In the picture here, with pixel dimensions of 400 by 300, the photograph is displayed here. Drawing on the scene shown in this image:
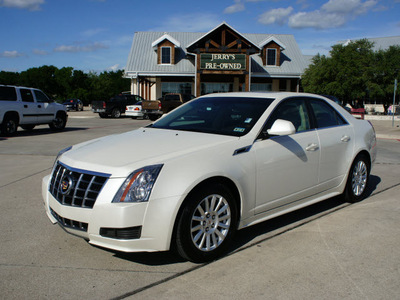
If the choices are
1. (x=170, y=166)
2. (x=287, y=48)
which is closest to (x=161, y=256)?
(x=170, y=166)

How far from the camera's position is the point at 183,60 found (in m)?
33.9

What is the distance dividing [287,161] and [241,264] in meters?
1.30

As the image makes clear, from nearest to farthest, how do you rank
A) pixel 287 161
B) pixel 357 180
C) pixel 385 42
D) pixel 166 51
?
pixel 287 161
pixel 357 180
pixel 166 51
pixel 385 42

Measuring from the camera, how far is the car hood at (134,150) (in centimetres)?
345

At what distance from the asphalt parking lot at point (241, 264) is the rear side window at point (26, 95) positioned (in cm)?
1152

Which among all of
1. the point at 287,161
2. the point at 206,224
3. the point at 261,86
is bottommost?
the point at 206,224

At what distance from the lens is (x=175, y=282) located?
332cm

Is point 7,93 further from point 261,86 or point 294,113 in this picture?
point 261,86

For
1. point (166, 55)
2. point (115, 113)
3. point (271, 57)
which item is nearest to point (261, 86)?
point (271, 57)

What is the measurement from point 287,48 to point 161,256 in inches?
1416

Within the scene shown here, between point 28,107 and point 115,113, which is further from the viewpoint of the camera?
point 115,113

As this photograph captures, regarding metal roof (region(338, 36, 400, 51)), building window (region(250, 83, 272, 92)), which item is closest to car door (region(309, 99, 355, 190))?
building window (region(250, 83, 272, 92))

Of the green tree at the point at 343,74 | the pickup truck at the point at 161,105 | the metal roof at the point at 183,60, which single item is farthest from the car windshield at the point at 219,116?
the metal roof at the point at 183,60

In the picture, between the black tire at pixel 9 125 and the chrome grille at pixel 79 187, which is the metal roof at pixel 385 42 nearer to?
the black tire at pixel 9 125
